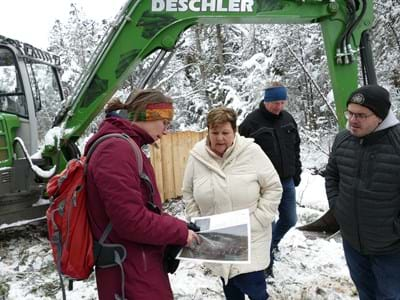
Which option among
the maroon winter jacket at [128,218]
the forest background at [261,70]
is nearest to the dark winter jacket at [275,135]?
the maroon winter jacket at [128,218]

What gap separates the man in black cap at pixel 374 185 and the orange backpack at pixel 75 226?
138 centimetres

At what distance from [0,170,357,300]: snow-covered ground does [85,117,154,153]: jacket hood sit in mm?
2476

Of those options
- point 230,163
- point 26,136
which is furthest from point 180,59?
point 230,163

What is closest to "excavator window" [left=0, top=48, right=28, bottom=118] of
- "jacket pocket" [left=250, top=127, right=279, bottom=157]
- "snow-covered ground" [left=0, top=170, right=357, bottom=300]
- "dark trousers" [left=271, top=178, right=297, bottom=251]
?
"snow-covered ground" [left=0, top=170, right=357, bottom=300]

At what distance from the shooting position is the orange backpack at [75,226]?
76.2 inches

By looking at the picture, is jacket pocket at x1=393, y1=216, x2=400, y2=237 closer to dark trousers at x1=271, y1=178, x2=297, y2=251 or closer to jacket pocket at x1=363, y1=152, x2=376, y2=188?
jacket pocket at x1=363, y1=152, x2=376, y2=188

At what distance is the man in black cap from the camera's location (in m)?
2.43

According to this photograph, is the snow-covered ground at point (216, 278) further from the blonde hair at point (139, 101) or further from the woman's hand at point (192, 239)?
the blonde hair at point (139, 101)

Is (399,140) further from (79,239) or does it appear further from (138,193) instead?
(79,239)

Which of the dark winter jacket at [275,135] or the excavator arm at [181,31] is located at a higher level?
the excavator arm at [181,31]

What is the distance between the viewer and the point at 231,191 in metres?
2.83

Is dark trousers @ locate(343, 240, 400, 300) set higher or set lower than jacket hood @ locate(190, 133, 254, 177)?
lower

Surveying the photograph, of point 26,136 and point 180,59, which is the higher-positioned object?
point 180,59

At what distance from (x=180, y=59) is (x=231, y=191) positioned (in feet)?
55.3
